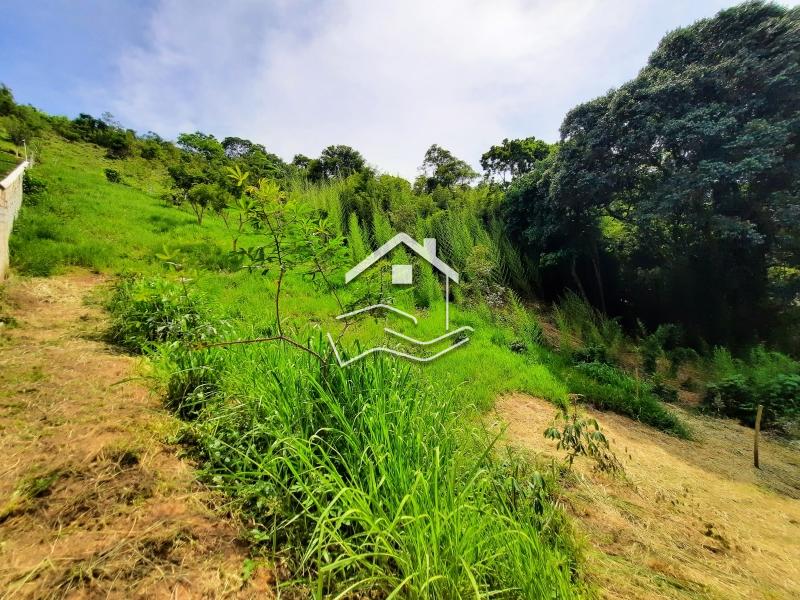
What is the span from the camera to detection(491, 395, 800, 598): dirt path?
1.43 m

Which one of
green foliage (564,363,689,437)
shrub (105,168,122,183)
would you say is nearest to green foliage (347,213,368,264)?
green foliage (564,363,689,437)

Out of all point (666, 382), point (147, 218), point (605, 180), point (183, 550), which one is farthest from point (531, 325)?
point (147, 218)

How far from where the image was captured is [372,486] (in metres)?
1.21

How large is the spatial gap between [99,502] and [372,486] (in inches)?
38.1

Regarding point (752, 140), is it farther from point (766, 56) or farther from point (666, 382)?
point (666, 382)

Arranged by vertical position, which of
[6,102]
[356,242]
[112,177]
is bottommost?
[356,242]

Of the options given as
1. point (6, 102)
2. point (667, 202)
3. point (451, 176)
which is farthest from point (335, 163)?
point (6, 102)

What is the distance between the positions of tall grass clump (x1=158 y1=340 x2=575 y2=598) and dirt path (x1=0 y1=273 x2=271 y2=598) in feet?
0.48

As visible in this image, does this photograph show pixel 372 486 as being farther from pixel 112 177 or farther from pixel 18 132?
pixel 18 132

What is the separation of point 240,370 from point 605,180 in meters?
8.08

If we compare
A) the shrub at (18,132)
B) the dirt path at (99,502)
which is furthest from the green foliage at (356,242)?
the shrub at (18,132)

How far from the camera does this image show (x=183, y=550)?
110 cm

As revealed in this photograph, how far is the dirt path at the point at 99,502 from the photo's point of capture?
97 centimetres

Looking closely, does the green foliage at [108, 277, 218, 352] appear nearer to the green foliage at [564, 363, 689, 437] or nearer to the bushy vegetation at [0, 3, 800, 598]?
the bushy vegetation at [0, 3, 800, 598]
